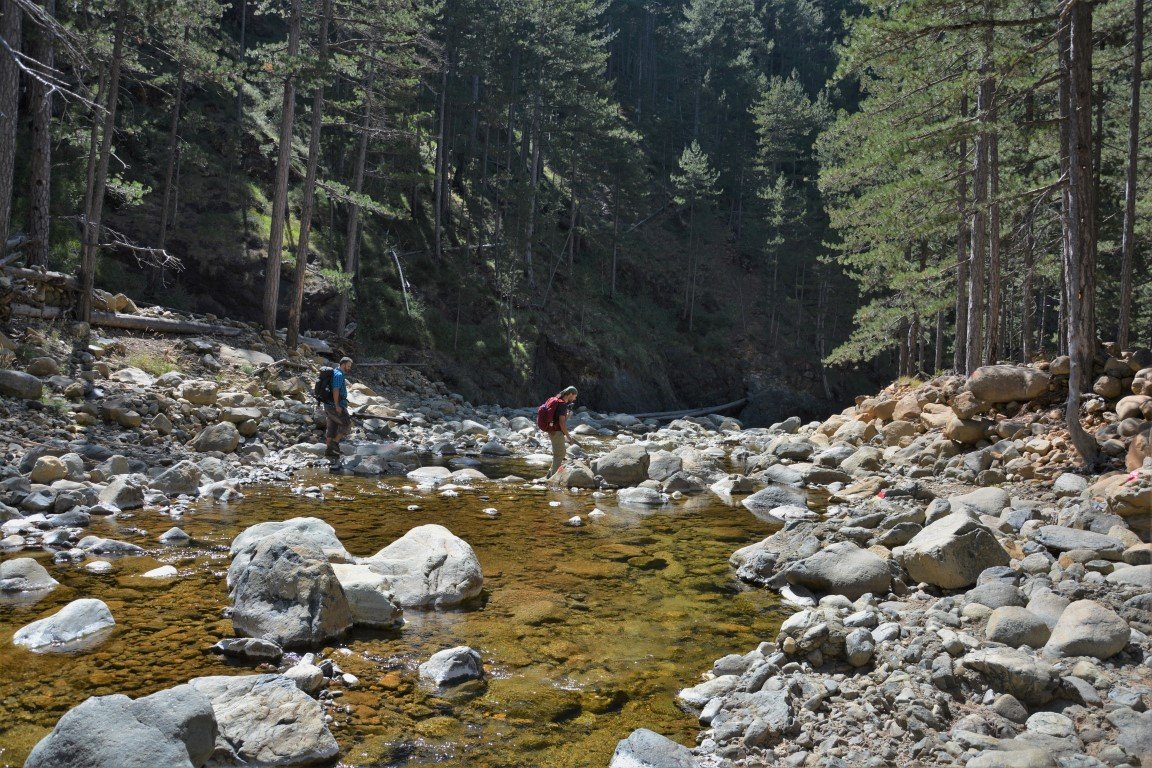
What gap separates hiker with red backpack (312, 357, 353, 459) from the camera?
14.0 meters

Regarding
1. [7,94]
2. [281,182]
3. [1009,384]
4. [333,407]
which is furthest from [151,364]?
[1009,384]

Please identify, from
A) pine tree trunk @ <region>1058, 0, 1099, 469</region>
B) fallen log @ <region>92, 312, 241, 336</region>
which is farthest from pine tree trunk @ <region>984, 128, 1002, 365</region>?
fallen log @ <region>92, 312, 241, 336</region>

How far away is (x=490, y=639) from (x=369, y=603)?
1.03m

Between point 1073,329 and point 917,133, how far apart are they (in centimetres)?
385

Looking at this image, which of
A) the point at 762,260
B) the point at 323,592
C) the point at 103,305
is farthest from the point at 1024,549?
the point at 762,260

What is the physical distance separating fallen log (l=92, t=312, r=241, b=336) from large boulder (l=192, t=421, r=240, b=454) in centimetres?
495

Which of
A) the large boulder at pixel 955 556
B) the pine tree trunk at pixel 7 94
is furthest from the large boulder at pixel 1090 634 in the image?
the pine tree trunk at pixel 7 94

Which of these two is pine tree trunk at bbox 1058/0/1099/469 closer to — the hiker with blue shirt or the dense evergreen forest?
the dense evergreen forest

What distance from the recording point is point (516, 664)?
5.44 m

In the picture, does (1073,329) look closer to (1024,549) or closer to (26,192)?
(1024,549)

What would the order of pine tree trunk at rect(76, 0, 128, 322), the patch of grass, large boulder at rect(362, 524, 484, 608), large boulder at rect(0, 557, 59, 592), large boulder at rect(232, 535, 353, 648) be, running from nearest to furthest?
large boulder at rect(232, 535, 353, 648), large boulder at rect(0, 557, 59, 592), large boulder at rect(362, 524, 484, 608), the patch of grass, pine tree trunk at rect(76, 0, 128, 322)

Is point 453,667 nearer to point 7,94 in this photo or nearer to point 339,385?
point 339,385

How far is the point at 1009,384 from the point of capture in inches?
Result: 527

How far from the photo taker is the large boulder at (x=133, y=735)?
3.39m
